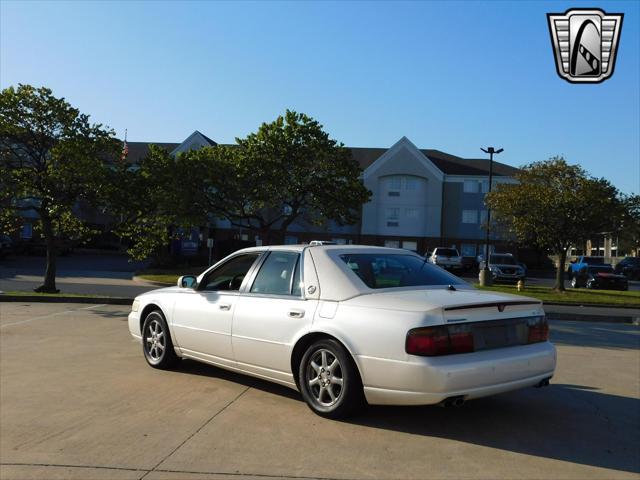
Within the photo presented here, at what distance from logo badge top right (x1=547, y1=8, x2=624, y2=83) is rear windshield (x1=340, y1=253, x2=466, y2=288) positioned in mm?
4413

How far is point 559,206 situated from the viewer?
24.5 metres

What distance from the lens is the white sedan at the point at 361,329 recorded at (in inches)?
171

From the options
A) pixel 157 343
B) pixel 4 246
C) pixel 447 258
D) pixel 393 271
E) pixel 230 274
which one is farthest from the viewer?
pixel 447 258

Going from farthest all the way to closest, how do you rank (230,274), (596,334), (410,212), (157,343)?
(410,212), (596,334), (157,343), (230,274)

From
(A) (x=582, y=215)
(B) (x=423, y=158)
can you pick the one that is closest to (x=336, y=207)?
(A) (x=582, y=215)

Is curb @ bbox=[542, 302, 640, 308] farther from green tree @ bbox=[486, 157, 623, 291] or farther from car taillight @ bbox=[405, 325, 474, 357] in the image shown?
car taillight @ bbox=[405, 325, 474, 357]

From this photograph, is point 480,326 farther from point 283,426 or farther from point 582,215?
point 582,215

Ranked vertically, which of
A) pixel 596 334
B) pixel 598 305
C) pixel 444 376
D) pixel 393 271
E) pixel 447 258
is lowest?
pixel 598 305

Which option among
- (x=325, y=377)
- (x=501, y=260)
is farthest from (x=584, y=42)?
(x=501, y=260)

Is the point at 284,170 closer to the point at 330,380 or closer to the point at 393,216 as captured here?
the point at 330,380

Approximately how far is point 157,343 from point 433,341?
378 cm

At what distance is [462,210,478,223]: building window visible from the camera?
5294 centimetres

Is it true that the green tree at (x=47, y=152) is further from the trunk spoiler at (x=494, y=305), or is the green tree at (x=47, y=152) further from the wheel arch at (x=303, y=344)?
the trunk spoiler at (x=494, y=305)

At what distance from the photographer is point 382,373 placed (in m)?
4.43
